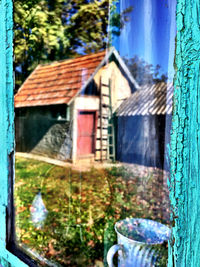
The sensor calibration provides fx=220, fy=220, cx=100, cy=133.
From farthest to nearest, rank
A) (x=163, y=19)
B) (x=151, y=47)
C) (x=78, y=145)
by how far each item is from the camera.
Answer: (x=78, y=145)
(x=151, y=47)
(x=163, y=19)

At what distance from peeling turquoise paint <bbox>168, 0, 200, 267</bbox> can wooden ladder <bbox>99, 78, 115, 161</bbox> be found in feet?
5.02

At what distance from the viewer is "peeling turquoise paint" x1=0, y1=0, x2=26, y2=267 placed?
637 mm

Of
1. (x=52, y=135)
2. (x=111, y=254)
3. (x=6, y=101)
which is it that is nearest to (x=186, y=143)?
(x=6, y=101)

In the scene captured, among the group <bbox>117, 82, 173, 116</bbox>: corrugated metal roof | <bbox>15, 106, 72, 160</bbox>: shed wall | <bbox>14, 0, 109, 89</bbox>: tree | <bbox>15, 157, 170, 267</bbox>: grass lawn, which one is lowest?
<bbox>15, 157, 170, 267</bbox>: grass lawn

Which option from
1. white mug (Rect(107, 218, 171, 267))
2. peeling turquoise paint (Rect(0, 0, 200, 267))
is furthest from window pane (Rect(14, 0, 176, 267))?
peeling turquoise paint (Rect(0, 0, 200, 267))

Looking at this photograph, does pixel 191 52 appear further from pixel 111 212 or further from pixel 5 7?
pixel 111 212

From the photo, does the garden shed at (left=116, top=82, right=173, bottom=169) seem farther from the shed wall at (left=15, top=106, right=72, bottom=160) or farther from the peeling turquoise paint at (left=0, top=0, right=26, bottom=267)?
the shed wall at (left=15, top=106, right=72, bottom=160)

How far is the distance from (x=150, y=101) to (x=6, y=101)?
112 centimetres

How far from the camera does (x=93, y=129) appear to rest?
2.78 m

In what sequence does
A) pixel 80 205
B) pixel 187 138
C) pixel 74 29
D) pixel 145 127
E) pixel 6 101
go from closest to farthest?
pixel 187 138, pixel 6 101, pixel 145 127, pixel 80 205, pixel 74 29

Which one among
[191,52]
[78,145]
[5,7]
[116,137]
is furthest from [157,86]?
[78,145]

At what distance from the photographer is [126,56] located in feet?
5.25

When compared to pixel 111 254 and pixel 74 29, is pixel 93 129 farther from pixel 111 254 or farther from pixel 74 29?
pixel 111 254

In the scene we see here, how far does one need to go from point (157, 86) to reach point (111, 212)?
1089mm
